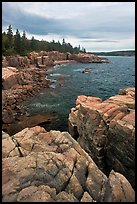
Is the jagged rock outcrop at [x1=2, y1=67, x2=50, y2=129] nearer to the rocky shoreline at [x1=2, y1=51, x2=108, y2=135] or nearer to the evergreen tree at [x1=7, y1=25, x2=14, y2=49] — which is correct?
the rocky shoreline at [x1=2, y1=51, x2=108, y2=135]

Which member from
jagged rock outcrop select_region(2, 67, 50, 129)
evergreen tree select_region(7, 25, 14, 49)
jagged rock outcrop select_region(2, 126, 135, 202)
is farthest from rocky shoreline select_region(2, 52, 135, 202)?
evergreen tree select_region(7, 25, 14, 49)

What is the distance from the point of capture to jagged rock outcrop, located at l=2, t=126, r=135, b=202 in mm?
10477

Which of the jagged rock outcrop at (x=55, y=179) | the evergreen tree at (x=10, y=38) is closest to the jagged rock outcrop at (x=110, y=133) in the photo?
the jagged rock outcrop at (x=55, y=179)

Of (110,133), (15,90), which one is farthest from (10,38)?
(110,133)

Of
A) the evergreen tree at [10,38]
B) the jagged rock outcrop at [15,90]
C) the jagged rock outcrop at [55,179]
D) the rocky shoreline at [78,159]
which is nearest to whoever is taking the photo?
the jagged rock outcrop at [55,179]

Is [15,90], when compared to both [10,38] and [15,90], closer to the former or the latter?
[15,90]

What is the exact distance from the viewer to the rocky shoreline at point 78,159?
10.9 metres

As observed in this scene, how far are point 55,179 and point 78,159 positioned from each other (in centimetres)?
219

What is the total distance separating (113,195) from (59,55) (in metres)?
143

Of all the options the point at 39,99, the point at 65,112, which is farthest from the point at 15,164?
the point at 39,99

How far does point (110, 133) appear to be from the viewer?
19.0 metres

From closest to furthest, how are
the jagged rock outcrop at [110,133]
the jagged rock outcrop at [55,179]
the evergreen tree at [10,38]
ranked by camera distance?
the jagged rock outcrop at [55,179] → the jagged rock outcrop at [110,133] → the evergreen tree at [10,38]

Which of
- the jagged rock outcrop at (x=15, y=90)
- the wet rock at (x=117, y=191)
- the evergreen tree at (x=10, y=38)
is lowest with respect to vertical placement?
the wet rock at (x=117, y=191)

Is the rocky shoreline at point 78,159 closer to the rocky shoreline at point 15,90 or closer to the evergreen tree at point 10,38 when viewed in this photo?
the rocky shoreline at point 15,90
